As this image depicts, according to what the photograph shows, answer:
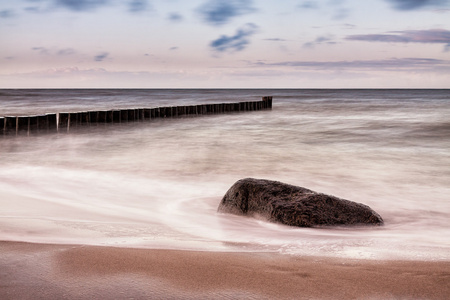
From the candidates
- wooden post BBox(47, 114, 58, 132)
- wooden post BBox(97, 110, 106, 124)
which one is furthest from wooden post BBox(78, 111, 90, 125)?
wooden post BBox(47, 114, 58, 132)

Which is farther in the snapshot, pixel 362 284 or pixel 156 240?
pixel 156 240

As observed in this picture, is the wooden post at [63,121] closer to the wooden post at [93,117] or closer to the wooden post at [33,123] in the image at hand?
the wooden post at [33,123]

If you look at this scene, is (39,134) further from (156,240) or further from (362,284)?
(362,284)

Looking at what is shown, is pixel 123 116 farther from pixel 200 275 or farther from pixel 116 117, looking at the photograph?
pixel 200 275

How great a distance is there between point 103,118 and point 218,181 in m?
12.7

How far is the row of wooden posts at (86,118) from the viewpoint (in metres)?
14.4

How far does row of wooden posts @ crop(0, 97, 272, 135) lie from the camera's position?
14.4m

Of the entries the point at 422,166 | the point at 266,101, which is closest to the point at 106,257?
the point at 422,166

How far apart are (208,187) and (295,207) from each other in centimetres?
267

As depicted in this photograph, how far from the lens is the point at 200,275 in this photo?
9.21 feet

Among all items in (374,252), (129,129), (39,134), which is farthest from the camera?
(129,129)

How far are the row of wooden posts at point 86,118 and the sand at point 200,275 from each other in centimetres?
1206

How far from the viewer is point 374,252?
3352 millimetres

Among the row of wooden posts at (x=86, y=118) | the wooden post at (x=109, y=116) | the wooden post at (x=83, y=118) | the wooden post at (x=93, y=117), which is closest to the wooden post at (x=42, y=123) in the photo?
the row of wooden posts at (x=86, y=118)
